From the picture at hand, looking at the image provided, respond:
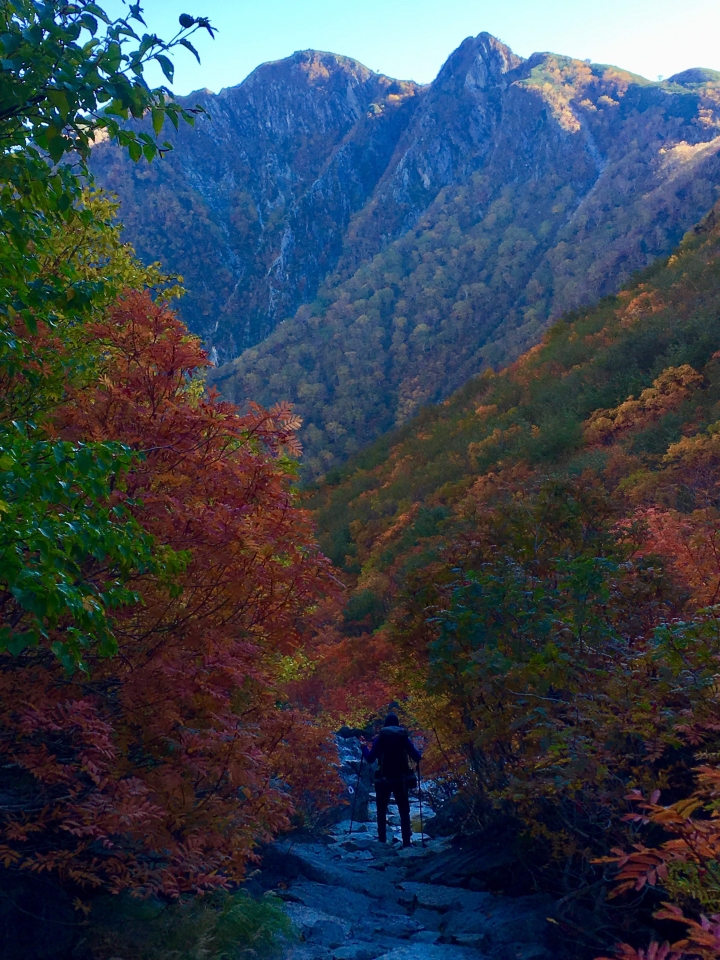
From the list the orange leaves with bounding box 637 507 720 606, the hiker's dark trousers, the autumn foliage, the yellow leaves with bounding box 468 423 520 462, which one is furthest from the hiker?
the yellow leaves with bounding box 468 423 520 462

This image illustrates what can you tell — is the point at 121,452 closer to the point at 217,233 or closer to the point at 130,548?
the point at 130,548

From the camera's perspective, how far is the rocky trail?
212 inches

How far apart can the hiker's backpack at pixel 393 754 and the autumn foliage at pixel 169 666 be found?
3.30 metres

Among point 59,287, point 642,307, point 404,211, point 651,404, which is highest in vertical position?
point 404,211

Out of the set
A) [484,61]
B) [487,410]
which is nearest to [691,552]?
[487,410]

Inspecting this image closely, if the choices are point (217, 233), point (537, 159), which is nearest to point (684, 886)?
point (537, 159)

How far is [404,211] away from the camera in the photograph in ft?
446

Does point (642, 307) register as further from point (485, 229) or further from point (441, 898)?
point (485, 229)

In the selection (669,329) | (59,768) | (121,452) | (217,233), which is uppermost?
(217,233)

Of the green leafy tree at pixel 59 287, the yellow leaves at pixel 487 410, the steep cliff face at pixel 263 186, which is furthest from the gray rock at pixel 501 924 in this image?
the steep cliff face at pixel 263 186

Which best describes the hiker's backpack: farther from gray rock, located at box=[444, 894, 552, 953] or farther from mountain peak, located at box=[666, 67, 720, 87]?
mountain peak, located at box=[666, 67, 720, 87]

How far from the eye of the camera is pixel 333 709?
51.9ft

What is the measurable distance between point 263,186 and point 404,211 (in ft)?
153

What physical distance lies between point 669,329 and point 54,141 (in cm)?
2347
